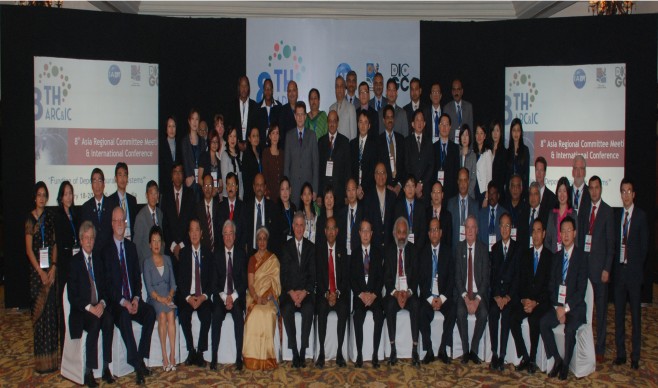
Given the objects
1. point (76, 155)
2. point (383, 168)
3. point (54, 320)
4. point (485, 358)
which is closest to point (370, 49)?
point (383, 168)

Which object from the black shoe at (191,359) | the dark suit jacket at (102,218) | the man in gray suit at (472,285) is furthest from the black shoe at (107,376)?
the man in gray suit at (472,285)

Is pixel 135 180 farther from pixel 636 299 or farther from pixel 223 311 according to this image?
pixel 636 299

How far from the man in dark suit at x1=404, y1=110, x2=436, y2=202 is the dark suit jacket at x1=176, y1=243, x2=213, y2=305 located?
2.31m

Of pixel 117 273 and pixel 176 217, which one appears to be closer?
pixel 117 273

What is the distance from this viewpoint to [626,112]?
27.1 ft

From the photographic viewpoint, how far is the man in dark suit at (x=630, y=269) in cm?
604

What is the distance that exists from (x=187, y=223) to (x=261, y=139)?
1464mm

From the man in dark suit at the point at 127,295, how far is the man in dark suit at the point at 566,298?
3.34 m

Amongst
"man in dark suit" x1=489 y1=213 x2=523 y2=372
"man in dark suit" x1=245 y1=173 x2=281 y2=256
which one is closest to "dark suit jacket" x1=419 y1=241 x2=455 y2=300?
"man in dark suit" x1=489 y1=213 x2=523 y2=372

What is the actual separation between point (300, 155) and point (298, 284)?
1.61 metres

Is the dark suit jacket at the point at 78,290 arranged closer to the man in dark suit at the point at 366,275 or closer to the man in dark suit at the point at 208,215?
the man in dark suit at the point at 208,215

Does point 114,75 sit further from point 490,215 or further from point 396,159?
point 490,215

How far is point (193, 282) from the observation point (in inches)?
245

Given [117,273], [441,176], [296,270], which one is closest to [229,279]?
[296,270]
